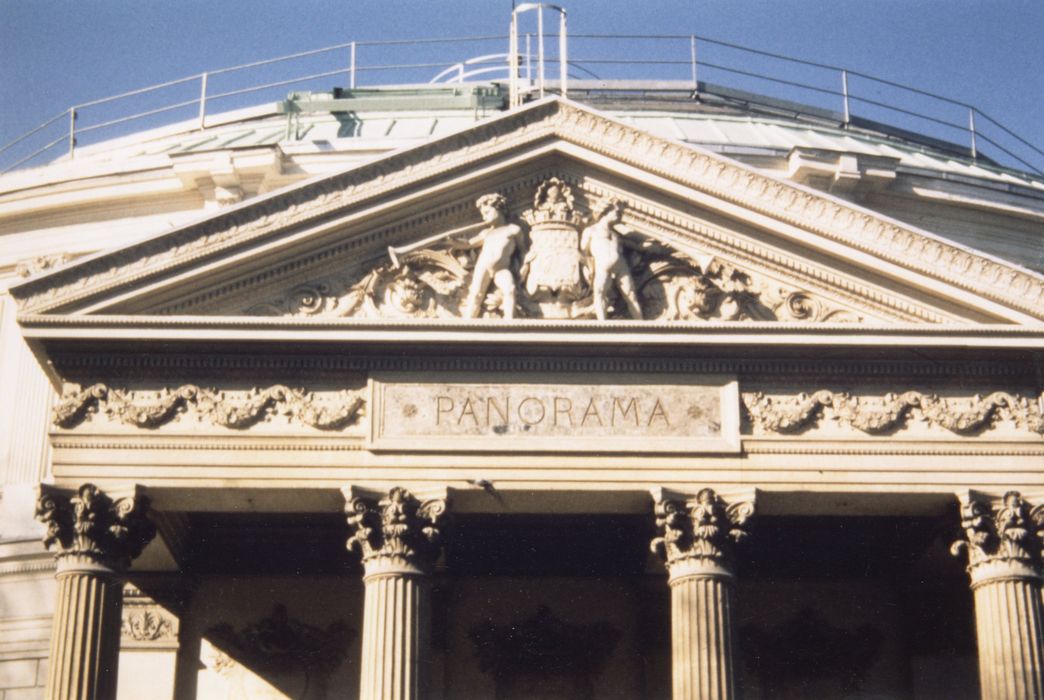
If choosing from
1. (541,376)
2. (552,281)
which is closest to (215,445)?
(541,376)

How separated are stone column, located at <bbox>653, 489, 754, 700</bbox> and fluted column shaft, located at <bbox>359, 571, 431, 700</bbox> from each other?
340 cm

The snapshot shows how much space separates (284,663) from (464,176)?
8.38 metres

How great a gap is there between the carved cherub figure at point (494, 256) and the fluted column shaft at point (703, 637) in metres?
4.60

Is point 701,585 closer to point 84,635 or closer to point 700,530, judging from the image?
point 700,530

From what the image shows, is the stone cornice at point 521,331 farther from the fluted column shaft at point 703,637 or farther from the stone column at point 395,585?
the fluted column shaft at point 703,637

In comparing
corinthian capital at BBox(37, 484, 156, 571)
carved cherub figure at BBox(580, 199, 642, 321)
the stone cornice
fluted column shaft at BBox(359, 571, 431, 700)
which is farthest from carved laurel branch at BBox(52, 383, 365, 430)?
carved cherub figure at BBox(580, 199, 642, 321)

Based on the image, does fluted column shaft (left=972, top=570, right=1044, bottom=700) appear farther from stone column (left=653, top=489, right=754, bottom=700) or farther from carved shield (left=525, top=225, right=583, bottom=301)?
carved shield (left=525, top=225, right=583, bottom=301)

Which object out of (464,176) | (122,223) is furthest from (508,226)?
(122,223)

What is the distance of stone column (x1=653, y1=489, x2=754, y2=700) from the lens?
27469mm

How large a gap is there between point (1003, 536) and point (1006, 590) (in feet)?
2.48

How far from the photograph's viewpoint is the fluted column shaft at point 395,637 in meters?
27.2

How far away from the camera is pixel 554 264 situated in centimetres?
2911

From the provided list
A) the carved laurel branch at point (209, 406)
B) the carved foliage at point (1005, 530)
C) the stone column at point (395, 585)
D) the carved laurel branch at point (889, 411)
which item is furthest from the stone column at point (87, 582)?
the carved foliage at point (1005, 530)

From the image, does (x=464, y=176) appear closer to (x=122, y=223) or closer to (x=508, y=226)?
(x=508, y=226)
